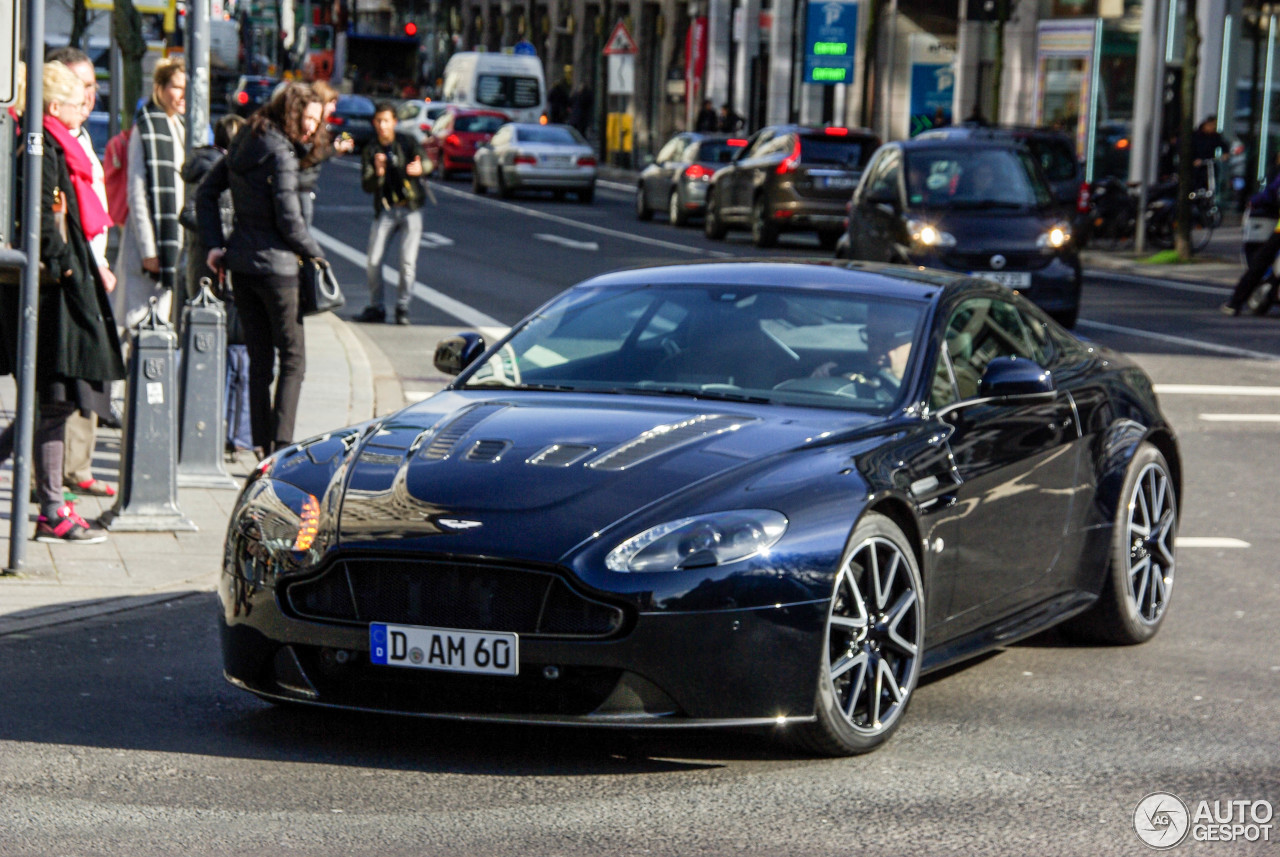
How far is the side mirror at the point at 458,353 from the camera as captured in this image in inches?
264

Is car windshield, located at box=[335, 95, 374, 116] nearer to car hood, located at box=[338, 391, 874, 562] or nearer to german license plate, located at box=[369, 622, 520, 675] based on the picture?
car hood, located at box=[338, 391, 874, 562]

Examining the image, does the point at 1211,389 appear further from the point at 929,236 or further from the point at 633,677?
the point at 633,677

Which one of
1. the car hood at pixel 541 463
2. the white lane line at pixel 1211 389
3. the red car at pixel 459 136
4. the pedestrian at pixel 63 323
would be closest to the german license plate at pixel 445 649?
the car hood at pixel 541 463

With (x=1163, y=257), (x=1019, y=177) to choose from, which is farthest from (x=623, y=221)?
(x=1019, y=177)

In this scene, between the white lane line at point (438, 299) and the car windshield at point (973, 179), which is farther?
the car windshield at point (973, 179)

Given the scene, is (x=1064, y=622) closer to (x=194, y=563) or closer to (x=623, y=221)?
(x=194, y=563)

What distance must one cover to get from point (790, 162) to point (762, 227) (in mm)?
933

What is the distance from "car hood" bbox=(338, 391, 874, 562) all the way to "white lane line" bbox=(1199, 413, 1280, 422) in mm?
7817

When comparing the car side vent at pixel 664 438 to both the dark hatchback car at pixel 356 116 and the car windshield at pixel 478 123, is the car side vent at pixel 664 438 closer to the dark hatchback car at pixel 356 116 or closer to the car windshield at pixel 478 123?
the car windshield at pixel 478 123

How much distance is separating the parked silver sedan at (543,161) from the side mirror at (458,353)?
107 feet

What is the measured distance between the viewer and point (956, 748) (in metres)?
5.48

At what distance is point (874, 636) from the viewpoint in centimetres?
542

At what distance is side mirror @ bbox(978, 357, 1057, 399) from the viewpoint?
6121mm

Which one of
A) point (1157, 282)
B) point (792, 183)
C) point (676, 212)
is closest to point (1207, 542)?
point (1157, 282)
